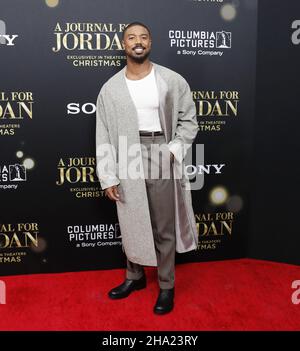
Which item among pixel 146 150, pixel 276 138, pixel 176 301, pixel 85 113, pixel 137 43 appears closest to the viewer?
pixel 137 43

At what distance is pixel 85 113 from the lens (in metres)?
2.89

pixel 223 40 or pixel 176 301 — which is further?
pixel 223 40

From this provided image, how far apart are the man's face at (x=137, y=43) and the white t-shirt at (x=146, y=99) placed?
4.9 inches

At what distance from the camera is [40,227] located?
9.84 feet

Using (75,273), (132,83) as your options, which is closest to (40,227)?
(75,273)

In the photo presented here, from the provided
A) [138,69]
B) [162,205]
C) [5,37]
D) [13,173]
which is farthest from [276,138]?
[5,37]

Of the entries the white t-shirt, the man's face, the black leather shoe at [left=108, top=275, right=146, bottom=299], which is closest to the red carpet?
the black leather shoe at [left=108, top=275, right=146, bottom=299]

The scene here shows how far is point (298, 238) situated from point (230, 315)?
989 millimetres

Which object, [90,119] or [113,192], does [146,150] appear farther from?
[90,119]

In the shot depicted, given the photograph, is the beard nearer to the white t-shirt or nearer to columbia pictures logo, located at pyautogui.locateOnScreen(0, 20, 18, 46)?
the white t-shirt

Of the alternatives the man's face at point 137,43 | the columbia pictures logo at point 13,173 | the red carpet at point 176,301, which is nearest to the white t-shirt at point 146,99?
the man's face at point 137,43

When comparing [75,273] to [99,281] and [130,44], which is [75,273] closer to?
[99,281]

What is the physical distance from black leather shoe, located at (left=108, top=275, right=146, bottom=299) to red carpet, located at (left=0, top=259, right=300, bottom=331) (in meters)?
0.03

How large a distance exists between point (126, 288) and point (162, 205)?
0.63 m
